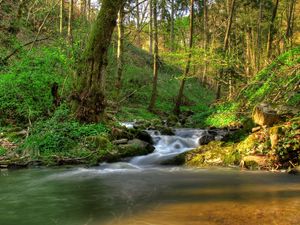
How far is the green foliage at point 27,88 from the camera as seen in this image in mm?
12688

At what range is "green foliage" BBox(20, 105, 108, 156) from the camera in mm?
10695

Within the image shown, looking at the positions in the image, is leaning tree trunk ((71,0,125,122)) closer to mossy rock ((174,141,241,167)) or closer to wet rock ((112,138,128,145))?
wet rock ((112,138,128,145))

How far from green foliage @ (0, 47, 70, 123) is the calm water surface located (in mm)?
3565

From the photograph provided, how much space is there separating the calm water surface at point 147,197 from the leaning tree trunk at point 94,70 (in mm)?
3087

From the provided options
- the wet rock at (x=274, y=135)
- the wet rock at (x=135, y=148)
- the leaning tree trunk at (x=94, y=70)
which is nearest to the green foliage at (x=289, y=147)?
the wet rock at (x=274, y=135)

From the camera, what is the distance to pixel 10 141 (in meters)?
11.2

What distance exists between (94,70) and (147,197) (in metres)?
6.40

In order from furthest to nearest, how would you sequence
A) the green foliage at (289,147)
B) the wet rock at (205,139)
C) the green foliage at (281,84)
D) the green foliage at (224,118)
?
the green foliage at (224,118), the wet rock at (205,139), the green foliage at (281,84), the green foliage at (289,147)

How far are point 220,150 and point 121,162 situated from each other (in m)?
2.74

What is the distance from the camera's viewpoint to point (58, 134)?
444 inches

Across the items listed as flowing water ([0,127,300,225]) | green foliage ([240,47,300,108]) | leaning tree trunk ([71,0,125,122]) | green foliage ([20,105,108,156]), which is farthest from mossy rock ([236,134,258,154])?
leaning tree trunk ([71,0,125,122])

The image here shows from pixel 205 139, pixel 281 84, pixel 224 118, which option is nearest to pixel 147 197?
pixel 281 84

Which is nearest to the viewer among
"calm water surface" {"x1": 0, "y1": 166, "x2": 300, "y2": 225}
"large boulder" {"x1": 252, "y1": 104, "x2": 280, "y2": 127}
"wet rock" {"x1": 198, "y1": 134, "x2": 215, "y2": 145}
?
"calm water surface" {"x1": 0, "y1": 166, "x2": 300, "y2": 225}

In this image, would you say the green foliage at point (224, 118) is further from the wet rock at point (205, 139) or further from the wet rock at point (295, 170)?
the wet rock at point (295, 170)
